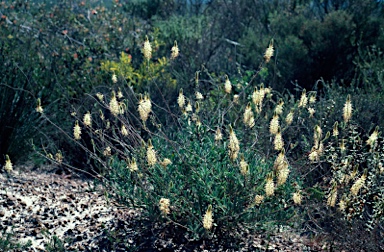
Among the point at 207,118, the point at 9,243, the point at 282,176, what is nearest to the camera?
the point at 282,176

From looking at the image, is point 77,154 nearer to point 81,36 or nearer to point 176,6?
point 81,36

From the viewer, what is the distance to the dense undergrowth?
3.71 meters

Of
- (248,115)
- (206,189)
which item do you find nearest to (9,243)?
(206,189)

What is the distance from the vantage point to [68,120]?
643 centimetres

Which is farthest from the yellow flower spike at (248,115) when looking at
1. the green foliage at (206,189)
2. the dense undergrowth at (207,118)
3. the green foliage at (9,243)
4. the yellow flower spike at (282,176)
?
the green foliage at (9,243)

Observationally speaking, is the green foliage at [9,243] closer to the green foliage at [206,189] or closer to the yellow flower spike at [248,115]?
the green foliage at [206,189]

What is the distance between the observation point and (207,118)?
14.1 ft

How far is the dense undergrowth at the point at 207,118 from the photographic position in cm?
371

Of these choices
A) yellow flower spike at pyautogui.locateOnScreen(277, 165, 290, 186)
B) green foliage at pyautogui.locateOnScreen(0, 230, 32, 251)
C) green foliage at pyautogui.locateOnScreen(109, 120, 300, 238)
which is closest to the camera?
yellow flower spike at pyautogui.locateOnScreen(277, 165, 290, 186)

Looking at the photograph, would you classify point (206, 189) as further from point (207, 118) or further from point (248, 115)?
point (207, 118)

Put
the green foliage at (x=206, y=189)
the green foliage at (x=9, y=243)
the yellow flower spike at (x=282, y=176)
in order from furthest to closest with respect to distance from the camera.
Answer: the green foliage at (x=9, y=243), the green foliage at (x=206, y=189), the yellow flower spike at (x=282, y=176)

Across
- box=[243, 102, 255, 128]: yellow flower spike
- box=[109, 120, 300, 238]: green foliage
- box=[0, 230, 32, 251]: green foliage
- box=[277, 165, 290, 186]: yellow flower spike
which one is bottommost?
box=[0, 230, 32, 251]: green foliage

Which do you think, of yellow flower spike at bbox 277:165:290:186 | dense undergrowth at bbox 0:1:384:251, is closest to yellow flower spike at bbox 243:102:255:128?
dense undergrowth at bbox 0:1:384:251

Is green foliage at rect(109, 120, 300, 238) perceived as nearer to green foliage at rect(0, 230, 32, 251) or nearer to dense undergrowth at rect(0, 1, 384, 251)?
dense undergrowth at rect(0, 1, 384, 251)
